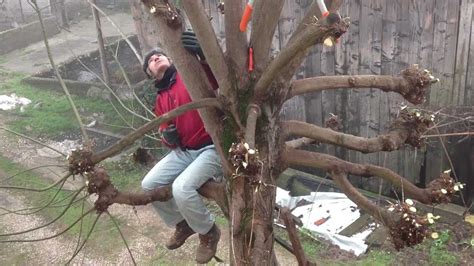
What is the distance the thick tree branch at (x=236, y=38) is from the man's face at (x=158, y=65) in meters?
1.00

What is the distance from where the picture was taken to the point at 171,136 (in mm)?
3416

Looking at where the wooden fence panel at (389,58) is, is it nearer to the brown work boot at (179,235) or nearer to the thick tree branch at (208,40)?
the brown work boot at (179,235)

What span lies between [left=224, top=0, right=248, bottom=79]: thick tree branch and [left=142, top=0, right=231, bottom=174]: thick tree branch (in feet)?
0.65

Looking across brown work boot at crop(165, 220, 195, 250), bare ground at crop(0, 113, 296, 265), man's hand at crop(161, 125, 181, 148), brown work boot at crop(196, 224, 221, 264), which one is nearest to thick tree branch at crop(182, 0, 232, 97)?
man's hand at crop(161, 125, 181, 148)

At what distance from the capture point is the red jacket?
341 centimetres

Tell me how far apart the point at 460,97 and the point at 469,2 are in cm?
98

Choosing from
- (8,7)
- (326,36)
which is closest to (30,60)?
(8,7)

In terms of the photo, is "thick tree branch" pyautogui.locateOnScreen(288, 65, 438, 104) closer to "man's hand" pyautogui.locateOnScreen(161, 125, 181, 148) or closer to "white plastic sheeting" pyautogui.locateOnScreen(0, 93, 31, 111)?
"man's hand" pyautogui.locateOnScreen(161, 125, 181, 148)

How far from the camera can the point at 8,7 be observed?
1476 centimetres

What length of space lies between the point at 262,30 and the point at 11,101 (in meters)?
9.13

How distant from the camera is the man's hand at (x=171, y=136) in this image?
11.1ft

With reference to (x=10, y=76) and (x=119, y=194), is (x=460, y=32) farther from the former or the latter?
(x=10, y=76)

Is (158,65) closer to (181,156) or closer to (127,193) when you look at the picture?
(181,156)

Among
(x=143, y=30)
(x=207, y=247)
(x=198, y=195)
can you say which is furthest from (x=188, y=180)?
(x=143, y=30)
